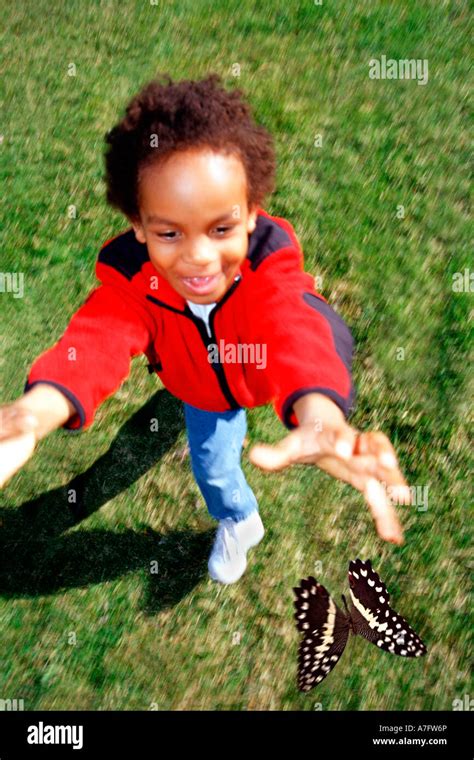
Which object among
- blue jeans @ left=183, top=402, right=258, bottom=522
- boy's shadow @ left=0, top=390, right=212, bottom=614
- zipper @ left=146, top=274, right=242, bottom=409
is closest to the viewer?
zipper @ left=146, top=274, right=242, bottom=409

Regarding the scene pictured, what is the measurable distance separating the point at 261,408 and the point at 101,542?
1.21m

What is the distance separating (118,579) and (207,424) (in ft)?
4.62

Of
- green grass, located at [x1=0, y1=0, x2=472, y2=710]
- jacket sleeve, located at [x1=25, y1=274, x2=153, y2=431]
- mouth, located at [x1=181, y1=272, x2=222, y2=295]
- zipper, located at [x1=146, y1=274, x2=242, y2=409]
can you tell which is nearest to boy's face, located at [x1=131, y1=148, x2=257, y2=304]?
mouth, located at [x1=181, y1=272, x2=222, y2=295]

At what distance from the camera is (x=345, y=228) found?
4625 mm

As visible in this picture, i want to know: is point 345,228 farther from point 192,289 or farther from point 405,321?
point 192,289

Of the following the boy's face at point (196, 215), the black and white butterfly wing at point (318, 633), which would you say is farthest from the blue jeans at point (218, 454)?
the boy's face at point (196, 215)

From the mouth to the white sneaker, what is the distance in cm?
171

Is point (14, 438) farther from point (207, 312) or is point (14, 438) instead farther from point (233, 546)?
point (233, 546)

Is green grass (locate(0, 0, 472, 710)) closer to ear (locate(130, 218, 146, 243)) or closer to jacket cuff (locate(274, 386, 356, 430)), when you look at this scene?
ear (locate(130, 218, 146, 243))

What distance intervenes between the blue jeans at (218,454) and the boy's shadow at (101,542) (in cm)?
61

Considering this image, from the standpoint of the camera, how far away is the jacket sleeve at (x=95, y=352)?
7.47 ft

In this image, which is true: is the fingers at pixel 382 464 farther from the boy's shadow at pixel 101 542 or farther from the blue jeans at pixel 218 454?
the boy's shadow at pixel 101 542

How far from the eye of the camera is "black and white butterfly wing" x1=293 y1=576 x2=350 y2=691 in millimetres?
3699

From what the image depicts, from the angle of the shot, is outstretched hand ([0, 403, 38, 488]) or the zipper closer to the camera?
outstretched hand ([0, 403, 38, 488])
